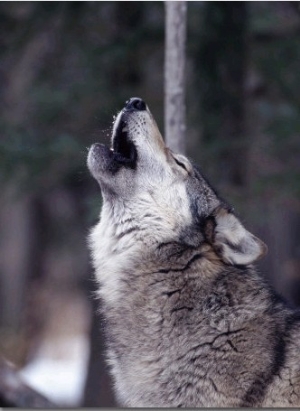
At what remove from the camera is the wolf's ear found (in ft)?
15.9

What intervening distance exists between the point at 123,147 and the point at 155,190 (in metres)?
0.31

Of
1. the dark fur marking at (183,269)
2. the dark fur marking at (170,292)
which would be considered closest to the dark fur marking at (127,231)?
the dark fur marking at (183,269)

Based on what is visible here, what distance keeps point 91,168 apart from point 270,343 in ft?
4.55

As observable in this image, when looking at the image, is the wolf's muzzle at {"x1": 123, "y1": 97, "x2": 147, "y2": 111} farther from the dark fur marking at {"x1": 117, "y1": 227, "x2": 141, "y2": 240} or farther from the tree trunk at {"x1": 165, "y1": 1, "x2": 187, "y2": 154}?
the tree trunk at {"x1": 165, "y1": 1, "x2": 187, "y2": 154}

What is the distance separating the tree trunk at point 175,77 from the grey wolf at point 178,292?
1275mm

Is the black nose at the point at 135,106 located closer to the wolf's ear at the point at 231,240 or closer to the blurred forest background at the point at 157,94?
the wolf's ear at the point at 231,240

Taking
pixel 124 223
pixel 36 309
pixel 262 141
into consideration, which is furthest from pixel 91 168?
pixel 36 309

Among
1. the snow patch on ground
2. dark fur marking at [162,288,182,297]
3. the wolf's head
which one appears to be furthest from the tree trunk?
the snow patch on ground

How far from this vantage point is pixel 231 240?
16.3 ft

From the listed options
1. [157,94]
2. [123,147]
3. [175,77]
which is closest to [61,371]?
[157,94]

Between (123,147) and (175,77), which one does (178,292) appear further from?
(175,77)

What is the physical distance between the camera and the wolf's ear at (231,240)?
4.86m

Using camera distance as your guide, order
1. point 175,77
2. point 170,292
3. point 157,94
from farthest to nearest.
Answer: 1. point 157,94
2. point 175,77
3. point 170,292

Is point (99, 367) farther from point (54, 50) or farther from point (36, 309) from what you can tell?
point (36, 309)
